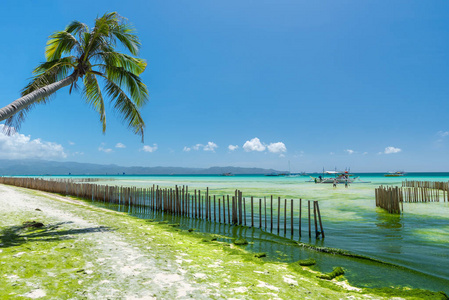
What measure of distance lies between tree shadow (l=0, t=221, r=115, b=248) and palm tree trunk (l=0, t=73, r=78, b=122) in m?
3.33

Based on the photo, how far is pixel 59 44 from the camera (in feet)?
31.9

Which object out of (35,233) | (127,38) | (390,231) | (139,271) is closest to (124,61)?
(127,38)

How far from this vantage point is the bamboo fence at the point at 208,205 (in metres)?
11.0

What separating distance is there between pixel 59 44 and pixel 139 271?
355 inches

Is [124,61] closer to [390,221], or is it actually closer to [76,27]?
[76,27]

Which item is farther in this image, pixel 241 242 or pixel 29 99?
pixel 241 242

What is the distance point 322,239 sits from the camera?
962 centimetres

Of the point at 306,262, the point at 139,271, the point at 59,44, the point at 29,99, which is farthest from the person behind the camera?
the point at 59,44

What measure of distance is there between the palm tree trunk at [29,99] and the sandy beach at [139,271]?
342cm

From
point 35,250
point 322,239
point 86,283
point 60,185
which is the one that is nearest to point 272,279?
point 86,283

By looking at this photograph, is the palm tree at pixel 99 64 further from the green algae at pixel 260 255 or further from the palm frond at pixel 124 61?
the green algae at pixel 260 255

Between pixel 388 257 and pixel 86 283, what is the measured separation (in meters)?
8.04

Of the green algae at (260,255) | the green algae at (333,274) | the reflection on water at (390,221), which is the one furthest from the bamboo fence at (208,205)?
the reflection on water at (390,221)

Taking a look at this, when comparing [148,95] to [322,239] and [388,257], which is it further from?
[388,257]
